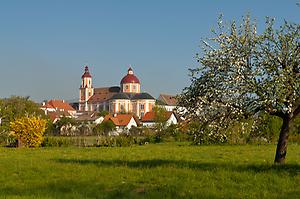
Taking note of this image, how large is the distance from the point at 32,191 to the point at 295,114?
9059 millimetres

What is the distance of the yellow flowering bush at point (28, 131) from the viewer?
46.0m

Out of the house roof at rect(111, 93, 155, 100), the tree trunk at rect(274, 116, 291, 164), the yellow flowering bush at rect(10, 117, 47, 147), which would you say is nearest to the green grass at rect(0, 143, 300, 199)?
the tree trunk at rect(274, 116, 291, 164)

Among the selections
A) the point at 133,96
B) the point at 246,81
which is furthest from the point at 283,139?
the point at 133,96

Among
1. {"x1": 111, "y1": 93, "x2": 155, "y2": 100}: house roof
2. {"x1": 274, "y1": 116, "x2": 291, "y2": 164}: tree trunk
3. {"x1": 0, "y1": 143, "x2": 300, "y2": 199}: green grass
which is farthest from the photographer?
{"x1": 111, "y1": 93, "x2": 155, "y2": 100}: house roof

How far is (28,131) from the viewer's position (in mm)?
46125

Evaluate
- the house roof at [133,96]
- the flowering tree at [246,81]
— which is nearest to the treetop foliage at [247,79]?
the flowering tree at [246,81]

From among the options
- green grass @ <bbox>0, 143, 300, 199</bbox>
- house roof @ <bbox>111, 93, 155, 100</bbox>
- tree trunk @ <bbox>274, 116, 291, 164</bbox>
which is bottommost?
green grass @ <bbox>0, 143, 300, 199</bbox>

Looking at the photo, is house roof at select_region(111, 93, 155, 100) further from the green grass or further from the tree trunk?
the tree trunk

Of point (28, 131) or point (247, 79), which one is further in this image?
point (28, 131)

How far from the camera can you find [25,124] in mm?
46125

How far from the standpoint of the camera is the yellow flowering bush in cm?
4603

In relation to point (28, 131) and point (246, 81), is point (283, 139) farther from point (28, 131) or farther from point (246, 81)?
point (28, 131)

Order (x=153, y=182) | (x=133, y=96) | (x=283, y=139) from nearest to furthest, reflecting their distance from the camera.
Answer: (x=153, y=182)
(x=283, y=139)
(x=133, y=96)

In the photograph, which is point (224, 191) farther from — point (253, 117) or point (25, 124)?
point (25, 124)
